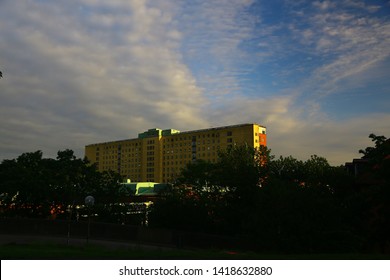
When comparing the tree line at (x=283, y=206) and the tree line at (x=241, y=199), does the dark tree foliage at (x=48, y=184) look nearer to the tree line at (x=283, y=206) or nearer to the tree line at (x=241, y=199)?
the tree line at (x=241, y=199)

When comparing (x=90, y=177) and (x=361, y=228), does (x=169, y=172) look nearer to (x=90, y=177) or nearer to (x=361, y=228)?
(x=90, y=177)

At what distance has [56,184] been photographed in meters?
41.8

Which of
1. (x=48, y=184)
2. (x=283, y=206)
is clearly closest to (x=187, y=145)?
(x=48, y=184)

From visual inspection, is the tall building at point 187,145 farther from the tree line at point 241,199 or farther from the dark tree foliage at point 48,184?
the dark tree foliage at point 48,184

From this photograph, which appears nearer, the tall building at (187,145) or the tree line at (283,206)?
the tree line at (283,206)

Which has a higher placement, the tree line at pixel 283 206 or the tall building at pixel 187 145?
the tall building at pixel 187 145

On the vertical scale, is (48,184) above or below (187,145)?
below

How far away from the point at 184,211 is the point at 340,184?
15.2 m

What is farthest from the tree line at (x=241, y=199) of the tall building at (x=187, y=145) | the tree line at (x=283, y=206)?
the tall building at (x=187, y=145)

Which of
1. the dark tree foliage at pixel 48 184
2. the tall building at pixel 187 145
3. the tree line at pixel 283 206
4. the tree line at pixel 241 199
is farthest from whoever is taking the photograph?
the tall building at pixel 187 145

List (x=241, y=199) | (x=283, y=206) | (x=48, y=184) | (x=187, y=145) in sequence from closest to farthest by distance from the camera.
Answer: (x=283, y=206) → (x=48, y=184) → (x=241, y=199) → (x=187, y=145)

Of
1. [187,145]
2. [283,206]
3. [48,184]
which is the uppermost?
[187,145]

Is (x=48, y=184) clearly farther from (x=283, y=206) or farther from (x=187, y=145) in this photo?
(x=187, y=145)

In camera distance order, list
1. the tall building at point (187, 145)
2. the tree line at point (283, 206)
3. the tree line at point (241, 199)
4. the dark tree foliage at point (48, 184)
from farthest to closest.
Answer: the tall building at point (187, 145) → the dark tree foliage at point (48, 184) → the tree line at point (241, 199) → the tree line at point (283, 206)
